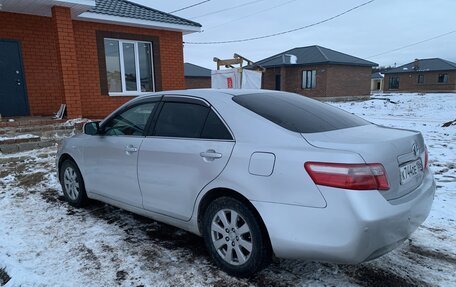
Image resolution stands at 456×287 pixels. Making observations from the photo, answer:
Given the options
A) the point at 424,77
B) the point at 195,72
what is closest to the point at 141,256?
the point at 195,72

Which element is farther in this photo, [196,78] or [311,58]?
[196,78]

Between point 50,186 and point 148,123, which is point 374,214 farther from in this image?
point 50,186

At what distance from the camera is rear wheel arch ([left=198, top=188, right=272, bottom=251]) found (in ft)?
8.75

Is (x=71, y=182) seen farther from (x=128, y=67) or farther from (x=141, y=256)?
(x=128, y=67)

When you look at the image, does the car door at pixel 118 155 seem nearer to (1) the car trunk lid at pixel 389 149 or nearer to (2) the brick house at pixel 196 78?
(1) the car trunk lid at pixel 389 149

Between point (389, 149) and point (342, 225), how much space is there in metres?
0.68

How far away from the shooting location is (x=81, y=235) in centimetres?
371

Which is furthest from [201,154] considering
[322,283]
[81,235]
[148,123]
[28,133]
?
[28,133]

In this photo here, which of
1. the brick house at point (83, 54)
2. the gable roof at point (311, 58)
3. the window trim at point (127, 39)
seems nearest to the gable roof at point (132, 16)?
the brick house at point (83, 54)

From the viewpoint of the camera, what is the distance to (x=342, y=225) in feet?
7.43

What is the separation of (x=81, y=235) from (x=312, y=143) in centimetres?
266

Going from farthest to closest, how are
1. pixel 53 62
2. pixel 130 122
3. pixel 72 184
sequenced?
pixel 53 62 → pixel 72 184 → pixel 130 122

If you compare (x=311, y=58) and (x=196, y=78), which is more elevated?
(x=311, y=58)

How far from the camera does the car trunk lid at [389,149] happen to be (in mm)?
2402
